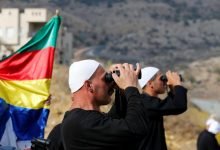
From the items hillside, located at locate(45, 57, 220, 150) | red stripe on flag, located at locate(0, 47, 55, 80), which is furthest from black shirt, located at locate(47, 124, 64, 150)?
hillside, located at locate(45, 57, 220, 150)

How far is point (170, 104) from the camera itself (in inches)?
208

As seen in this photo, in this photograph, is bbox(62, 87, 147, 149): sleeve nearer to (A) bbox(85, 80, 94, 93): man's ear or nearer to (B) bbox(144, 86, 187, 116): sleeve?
(A) bbox(85, 80, 94, 93): man's ear

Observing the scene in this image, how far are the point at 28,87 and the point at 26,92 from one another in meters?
0.05

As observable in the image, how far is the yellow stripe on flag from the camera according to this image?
7.38 meters

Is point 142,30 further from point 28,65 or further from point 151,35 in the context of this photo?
Answer: point 28,65

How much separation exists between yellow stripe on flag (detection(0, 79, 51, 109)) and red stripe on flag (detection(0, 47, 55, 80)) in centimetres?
8

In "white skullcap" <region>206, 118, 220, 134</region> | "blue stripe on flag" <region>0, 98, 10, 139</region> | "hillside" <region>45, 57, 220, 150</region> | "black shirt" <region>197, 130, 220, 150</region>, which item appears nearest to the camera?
"blue stripe on flag" <region>0, 98, 10, 139</region>

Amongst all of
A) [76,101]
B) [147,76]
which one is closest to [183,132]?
[147,76]

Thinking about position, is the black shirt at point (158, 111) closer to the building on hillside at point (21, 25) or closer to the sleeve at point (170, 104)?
the sleeve at point (170, 104)

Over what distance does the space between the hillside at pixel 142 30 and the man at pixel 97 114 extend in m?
137

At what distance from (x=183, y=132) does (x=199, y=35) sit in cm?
15845

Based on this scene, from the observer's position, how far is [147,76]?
19.5 ft

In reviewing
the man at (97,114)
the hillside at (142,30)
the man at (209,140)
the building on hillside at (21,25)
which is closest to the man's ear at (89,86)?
the man at (97,114)

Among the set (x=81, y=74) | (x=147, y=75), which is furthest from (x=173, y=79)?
(x=81, y=74)
